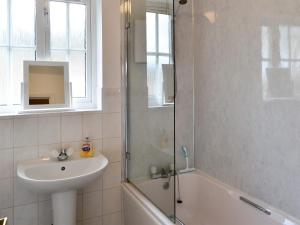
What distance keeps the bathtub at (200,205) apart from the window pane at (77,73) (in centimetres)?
87

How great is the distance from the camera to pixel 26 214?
5.92 feet

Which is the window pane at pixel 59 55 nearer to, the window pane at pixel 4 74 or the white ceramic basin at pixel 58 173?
the window pane at pixel 4 74

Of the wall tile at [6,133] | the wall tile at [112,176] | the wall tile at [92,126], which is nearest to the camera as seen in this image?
the wall tile at [6,133]

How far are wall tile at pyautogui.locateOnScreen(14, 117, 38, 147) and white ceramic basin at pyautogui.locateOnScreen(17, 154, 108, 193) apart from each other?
0.14m

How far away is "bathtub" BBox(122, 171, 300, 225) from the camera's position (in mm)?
1609

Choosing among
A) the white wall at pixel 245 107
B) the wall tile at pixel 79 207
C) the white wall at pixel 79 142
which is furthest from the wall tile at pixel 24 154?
the white wall at pixel 245 107

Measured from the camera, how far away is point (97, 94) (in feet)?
6.82

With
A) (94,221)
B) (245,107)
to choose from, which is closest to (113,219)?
(94,221)

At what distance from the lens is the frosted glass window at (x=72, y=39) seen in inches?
77.8

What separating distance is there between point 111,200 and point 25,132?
2.88 ft

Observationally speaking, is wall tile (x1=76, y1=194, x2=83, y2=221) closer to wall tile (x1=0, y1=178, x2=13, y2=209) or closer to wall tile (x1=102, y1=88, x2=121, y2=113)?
wall tile (x1=0, y1=178, x2=13, y2=209)

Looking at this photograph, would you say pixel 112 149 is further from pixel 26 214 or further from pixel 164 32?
pixel 164 32

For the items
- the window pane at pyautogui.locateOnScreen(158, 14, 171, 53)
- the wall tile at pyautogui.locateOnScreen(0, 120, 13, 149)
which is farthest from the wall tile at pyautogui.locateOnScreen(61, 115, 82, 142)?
the window pane at pyautogui.locateOnScreen(158, 14, 171, 53)

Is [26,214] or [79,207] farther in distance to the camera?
[79,207]
